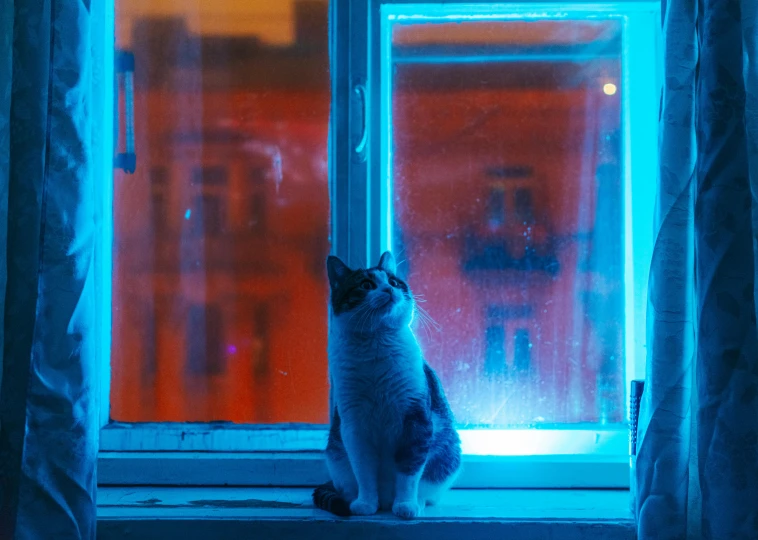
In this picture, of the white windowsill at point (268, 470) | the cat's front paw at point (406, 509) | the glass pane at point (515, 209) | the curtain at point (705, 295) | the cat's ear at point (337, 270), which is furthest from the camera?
the glass pane at point (515, 209)

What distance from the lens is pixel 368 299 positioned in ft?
4.30

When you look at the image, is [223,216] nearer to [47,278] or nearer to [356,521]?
[47,278]

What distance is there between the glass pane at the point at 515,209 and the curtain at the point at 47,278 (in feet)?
2.55

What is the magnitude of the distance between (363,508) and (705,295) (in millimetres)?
737

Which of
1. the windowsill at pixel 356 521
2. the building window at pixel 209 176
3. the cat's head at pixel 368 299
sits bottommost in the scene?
the windowsill at pixel 356 521

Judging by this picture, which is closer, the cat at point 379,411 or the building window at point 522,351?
the cat at point 379,411

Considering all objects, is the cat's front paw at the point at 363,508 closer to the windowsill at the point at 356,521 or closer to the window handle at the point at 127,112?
the windowsill at the point at 356,521

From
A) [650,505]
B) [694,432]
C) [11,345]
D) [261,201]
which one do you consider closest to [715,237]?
[694,432]

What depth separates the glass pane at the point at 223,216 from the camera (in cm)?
170

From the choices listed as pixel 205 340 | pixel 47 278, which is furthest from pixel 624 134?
pixel 47 278

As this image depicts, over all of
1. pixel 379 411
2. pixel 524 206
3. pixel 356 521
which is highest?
pixel 524 206

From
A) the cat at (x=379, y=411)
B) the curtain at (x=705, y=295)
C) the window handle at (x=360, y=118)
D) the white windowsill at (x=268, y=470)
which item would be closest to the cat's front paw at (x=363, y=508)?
the cat at (x=379, y=411)

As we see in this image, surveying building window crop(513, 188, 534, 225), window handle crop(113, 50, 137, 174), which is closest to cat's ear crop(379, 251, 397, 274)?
building window crop(513, 188, 534, 225)

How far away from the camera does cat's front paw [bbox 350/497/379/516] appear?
1.29 meters
